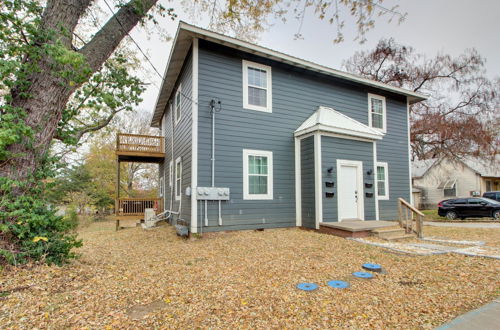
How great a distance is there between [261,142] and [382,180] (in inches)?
218

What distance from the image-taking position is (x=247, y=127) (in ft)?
27.5

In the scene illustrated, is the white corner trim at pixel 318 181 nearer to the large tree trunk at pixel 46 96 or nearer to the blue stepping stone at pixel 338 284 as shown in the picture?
the blue stepping stone at pixel 338 284

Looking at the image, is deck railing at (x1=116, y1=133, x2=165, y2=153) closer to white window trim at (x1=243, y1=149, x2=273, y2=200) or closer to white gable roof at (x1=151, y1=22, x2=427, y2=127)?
white gable roof at (x1=151, y1=22, x2=427, y2=127)

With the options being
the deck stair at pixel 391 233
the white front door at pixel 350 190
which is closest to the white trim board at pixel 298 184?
→ the white front door at pixel 350 190

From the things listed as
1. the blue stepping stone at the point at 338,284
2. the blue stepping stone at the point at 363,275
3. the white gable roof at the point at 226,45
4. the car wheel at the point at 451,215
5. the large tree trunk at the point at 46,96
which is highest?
the white gable roof at the point at 226,45

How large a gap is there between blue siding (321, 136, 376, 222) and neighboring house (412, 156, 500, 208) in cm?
1575

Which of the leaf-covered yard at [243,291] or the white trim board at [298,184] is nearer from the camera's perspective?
the leaf-covered yard at [243,291]

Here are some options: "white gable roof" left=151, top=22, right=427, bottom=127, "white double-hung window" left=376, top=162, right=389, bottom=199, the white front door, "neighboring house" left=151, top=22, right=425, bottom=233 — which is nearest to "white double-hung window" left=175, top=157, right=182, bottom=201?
"neighboring house" left=151, top=22, right=425, bottom=233

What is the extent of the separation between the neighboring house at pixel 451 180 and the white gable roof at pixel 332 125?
1582 cm

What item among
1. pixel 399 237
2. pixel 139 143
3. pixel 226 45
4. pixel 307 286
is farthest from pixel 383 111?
pixel 139 143

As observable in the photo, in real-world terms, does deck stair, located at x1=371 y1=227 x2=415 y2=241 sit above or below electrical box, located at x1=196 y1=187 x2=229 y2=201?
below

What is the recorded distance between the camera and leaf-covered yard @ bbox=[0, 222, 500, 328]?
271 centimetres

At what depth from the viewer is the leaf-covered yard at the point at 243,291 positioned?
2.71 metres

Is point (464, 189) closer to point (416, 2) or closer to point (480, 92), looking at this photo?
point (480, 92)
